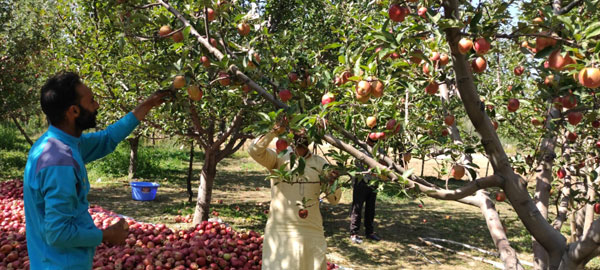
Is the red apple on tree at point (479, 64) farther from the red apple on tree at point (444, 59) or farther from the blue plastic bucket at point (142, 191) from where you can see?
the blue plastic bucket at point (142, 191)

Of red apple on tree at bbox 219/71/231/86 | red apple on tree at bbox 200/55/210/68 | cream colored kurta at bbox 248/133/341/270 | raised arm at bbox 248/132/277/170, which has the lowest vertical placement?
cream colored kurta at bbox 248/133/341/270

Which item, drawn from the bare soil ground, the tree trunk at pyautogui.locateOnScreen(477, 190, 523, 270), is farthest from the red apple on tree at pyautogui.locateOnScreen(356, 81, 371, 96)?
the bare soil ground

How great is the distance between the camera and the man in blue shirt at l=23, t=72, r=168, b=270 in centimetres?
172

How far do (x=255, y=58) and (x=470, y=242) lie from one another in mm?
6679

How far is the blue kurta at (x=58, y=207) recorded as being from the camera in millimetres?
1718

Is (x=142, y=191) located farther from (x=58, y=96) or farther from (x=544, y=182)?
(x=544, y=182)

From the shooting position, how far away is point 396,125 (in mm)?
1893

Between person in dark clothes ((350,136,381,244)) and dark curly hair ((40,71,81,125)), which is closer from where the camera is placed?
dark curly hair ((40,71,81,125))

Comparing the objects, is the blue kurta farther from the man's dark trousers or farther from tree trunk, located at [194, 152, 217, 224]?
the man's dark trousers

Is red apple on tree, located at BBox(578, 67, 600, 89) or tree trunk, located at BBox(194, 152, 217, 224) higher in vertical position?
red apple on tree, located at BBox(578, 67, 600, 89)

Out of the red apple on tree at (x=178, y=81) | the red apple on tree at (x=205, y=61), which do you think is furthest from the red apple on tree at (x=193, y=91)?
the red apple on tree at (x=205, y=61)

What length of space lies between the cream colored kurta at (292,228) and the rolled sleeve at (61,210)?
1337 millimetres

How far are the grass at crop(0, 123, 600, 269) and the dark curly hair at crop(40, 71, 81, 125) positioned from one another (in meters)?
3.14

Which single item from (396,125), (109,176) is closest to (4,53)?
(109,176)
